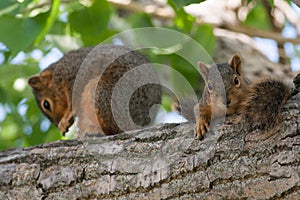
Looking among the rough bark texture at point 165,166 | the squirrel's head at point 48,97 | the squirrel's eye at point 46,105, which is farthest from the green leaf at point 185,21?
the rough bark texture at point 165,166

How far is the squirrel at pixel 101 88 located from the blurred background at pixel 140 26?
0.70 ft

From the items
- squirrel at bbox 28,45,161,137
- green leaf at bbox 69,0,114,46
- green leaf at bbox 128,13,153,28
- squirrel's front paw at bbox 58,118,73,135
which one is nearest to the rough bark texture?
squirrel at bbox 28,45,161,137

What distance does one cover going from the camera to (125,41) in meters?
5.13

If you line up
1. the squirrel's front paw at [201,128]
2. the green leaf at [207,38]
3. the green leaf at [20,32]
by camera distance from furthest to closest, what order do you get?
1. the green leaf at [207,38]
2. the green leaf at [20,32]
3. the squirrel's front paw at [201,128]

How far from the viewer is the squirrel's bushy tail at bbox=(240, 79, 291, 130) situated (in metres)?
2.58

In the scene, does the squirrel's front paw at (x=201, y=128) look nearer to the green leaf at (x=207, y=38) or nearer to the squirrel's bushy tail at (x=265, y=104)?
the squirrel's bushy tail at (x=265, y=104)

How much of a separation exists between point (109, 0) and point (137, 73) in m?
1.10

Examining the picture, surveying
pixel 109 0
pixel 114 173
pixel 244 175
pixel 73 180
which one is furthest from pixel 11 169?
pixel 109 0

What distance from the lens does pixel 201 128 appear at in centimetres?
280

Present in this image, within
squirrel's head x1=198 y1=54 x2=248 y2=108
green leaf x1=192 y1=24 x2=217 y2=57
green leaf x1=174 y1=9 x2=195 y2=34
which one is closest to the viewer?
squirrel's head x1=198 y1=54 x2=248 y2=108

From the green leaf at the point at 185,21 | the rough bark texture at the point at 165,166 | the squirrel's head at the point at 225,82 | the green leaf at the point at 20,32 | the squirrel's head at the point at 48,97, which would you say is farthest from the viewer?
the squirrel's head at the point at 48,97

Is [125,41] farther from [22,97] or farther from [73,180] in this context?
[73,180]

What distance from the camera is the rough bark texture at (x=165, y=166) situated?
2.52 meters

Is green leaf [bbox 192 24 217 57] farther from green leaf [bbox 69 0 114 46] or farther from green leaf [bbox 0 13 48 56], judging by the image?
green leaf [bbox 0 13 48 56]
